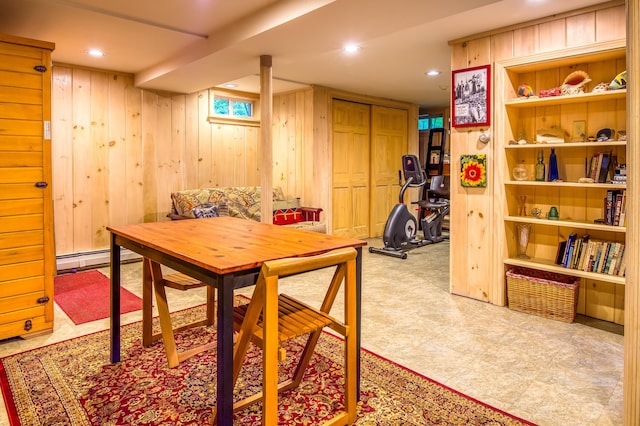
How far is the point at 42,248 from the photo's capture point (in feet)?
9.52

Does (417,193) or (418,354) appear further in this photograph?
(417,193)

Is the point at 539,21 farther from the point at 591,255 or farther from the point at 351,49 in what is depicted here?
the point at 591,255

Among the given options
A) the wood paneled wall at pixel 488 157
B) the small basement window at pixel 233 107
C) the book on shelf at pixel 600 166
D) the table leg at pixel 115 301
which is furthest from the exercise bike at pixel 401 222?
the table leg at pixel 115 301

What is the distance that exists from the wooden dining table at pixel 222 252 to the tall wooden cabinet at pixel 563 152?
6.77 ft

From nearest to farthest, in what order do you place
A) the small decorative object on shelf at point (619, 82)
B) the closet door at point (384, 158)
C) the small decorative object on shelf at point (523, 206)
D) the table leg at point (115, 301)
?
the table leg at point (115, 301) < the small decorative object on shelf at point (619, 82) < the small decorative object on shelf at point (523, 206) < the closet door at point (384, 158)

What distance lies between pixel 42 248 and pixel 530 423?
10.3ft

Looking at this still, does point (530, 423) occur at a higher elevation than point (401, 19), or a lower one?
lower

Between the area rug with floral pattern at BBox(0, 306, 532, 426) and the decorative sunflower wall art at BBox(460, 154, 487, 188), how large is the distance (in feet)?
6.25

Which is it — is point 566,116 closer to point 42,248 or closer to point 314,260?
point 314,260

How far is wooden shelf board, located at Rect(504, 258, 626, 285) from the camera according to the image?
300cm

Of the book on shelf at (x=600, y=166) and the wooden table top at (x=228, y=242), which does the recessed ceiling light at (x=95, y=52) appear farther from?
the book on shelf at (x=600, y=166)

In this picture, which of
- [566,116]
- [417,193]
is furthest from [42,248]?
[417,193]

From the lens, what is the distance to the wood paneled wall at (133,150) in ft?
16.3

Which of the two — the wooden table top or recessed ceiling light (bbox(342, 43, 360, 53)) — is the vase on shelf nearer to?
the wooden table top
